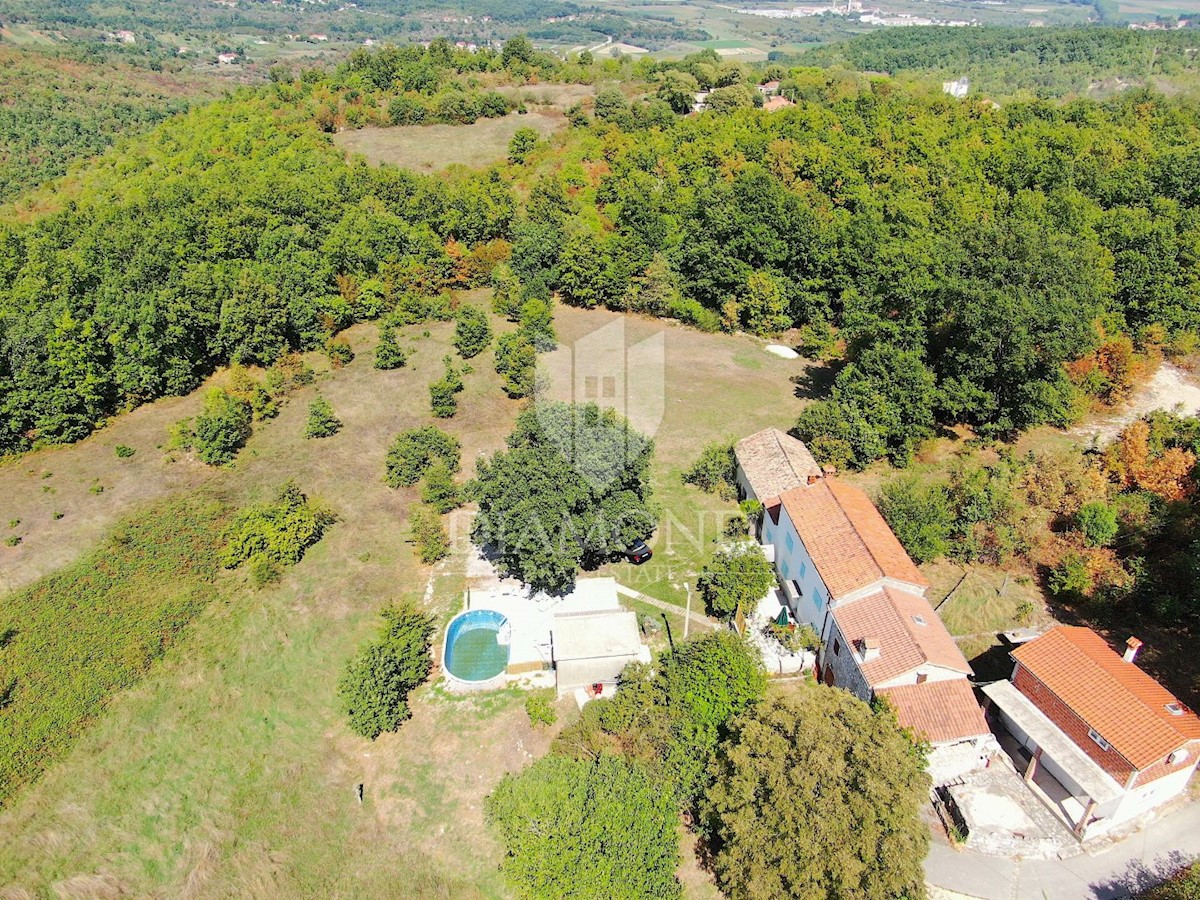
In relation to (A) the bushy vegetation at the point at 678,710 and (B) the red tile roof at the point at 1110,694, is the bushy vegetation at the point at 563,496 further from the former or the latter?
(B) the red tile roof at the point at 1110,694

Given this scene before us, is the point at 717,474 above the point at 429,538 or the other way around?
above

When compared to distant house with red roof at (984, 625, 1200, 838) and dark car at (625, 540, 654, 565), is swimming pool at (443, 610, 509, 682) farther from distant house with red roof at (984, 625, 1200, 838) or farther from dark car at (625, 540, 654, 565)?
distant house with red roof at (984, 625, 1200, 838)

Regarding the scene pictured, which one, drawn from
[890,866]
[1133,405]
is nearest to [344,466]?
[890,866]

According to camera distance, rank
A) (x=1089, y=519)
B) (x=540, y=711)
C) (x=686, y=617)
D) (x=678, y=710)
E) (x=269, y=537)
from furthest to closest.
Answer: (x=269, y=537)
(x=1089, y=519)
(x=686, y=617)
(x=540, y=711)
(x=678, y=710)

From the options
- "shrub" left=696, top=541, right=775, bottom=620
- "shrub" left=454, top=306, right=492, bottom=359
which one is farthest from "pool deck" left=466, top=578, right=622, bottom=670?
"shrub" left=454, top=306, right=492, bottom=359

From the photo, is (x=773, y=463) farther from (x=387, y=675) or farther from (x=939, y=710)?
(x=387, y=675)

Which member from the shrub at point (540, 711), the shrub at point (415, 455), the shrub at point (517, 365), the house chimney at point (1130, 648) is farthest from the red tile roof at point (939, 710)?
the shrub at point (517, 365)

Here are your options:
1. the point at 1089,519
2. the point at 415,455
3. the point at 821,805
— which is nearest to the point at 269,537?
the point at 415,455
